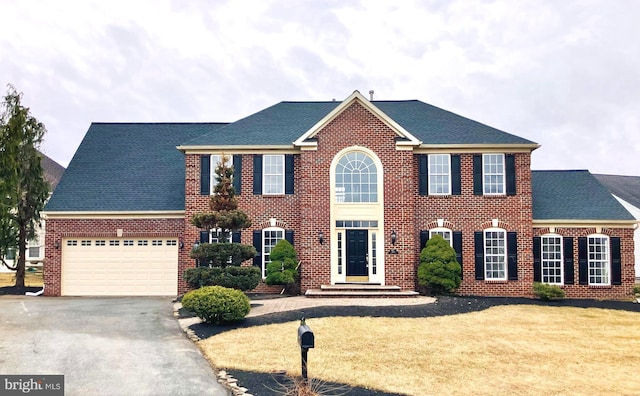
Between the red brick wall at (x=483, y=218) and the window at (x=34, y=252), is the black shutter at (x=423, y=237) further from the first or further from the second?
the window at (x=34, y=252)

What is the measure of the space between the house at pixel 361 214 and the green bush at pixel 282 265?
1.55ft

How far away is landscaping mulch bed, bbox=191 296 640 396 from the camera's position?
896 cm

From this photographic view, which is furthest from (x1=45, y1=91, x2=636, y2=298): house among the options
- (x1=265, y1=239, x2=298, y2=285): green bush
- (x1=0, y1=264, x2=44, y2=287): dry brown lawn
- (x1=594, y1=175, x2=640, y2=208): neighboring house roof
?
(x1=594, y1=175, x2=640, y2=208): neighboring house roof

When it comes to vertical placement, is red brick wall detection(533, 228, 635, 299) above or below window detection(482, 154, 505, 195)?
below

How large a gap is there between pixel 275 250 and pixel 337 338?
27.2 feet

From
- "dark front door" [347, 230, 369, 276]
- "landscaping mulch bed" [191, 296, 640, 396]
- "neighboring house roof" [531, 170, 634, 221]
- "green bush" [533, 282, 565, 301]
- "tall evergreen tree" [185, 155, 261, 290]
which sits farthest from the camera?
"neighboring house roof" [531, 170, 634, 221]

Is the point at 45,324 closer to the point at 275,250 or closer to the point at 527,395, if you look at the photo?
the point at 275,250

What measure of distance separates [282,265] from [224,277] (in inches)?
169

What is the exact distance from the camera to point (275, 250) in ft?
66.9

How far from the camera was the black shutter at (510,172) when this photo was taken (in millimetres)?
21156

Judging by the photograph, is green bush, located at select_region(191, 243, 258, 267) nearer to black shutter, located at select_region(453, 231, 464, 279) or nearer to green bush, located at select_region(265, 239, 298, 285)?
green bush, located at select_region(265, 239, 298, 285)

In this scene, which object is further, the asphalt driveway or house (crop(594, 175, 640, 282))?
house (crop(594, 175, 640, 282))

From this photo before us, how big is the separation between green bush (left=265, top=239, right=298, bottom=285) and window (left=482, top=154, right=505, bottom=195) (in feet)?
26.3

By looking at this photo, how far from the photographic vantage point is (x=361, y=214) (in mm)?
20609
